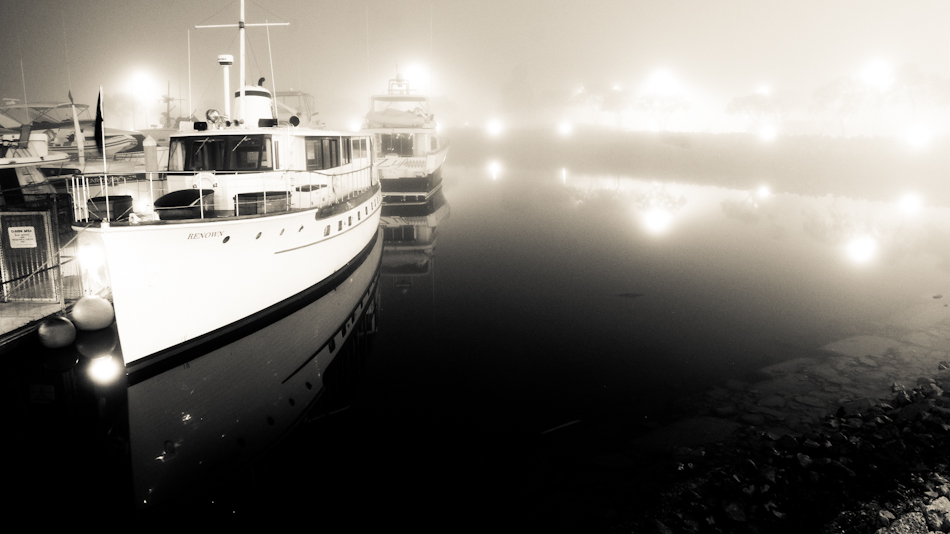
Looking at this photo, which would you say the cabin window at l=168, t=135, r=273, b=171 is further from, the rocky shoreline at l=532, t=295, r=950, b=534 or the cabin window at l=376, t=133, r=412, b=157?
the cabin window at l=376, t=133, r=412, b=157

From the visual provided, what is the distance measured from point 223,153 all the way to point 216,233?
14.9ft

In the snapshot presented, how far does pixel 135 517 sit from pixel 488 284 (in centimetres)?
1175

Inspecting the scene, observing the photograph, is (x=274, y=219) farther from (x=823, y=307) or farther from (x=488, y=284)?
(x=823, y=307)

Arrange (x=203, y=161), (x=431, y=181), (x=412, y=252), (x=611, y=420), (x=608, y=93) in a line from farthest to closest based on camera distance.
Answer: (x=608, y=93), (x=431, y=181), (x=412, y=252), (x=203, y=161), (x=611, y=420)

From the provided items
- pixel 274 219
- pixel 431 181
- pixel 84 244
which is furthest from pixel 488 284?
pixel 431 181

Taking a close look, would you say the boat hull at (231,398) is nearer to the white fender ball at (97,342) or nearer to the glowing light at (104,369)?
the glowing light at (104,369)

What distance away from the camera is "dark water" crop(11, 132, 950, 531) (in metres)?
7.20

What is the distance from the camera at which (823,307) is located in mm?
15320

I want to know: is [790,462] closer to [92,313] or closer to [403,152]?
[92,313]

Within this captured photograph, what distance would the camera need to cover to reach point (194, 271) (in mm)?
10625

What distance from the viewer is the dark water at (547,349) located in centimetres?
720

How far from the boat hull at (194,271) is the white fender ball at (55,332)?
1.77 metres

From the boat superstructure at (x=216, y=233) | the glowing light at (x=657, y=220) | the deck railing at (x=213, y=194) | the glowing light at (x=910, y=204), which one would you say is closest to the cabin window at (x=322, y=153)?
Answer: the boat superstructure at (x=216, y=233)

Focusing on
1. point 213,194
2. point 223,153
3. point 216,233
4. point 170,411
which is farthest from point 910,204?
point 170,411
